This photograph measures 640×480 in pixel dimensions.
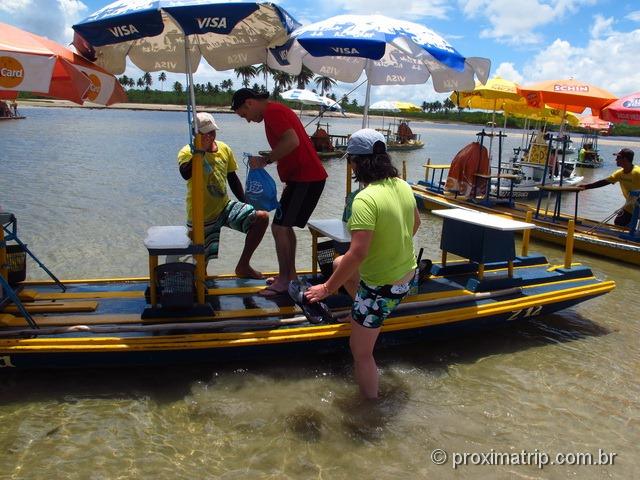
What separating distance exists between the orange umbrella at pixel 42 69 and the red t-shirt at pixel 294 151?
152 cm

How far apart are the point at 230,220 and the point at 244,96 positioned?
1318mm

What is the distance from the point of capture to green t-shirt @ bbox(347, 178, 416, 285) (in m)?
3.13

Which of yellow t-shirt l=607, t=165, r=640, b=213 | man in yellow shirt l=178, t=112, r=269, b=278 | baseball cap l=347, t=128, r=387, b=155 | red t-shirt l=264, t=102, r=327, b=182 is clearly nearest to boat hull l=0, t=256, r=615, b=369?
man in yellow shirt l=178, t=112, r=269, b=278

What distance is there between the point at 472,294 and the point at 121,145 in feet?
83.6

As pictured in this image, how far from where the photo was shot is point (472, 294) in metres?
5.32

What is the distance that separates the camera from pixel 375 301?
341 centimetres

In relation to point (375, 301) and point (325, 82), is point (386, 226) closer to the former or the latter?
point (375, 301)

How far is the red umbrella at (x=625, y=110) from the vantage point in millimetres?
9070

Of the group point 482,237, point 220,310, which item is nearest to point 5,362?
point 220,310

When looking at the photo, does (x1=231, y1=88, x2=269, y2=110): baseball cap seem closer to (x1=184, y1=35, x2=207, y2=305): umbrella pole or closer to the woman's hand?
(x1=184, y1=35, x2=207, y2=305): umbrella pole

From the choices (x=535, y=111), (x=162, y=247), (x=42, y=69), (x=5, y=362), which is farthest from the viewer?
(x=535, y=111)

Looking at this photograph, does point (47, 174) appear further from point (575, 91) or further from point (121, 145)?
point (575, 91)

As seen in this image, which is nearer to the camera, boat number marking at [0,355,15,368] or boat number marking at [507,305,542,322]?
boat number marking at [0,355,15,368]

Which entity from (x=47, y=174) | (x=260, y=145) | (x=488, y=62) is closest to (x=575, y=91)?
(x=488, y=62)
